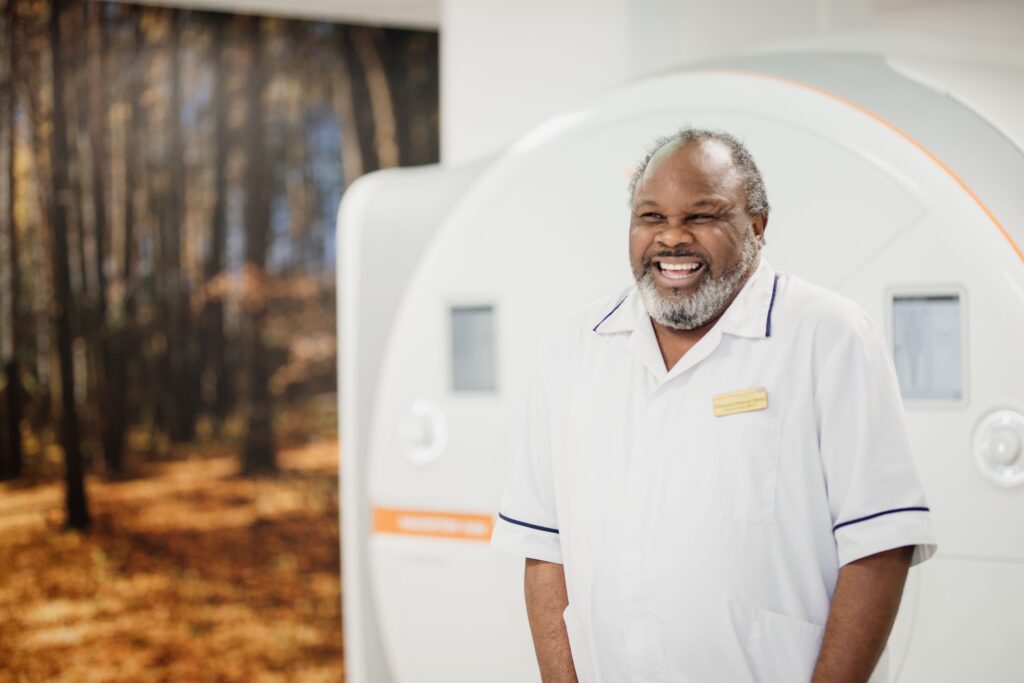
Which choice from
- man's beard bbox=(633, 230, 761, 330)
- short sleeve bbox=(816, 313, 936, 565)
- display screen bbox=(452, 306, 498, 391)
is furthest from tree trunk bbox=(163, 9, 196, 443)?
short sleeve bbox=(816, 313, 936, 565)

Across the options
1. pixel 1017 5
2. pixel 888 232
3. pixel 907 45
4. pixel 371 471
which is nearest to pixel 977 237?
pixel 888 232

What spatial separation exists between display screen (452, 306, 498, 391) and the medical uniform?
2.23ft

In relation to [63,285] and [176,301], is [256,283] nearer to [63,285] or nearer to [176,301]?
[176,301]

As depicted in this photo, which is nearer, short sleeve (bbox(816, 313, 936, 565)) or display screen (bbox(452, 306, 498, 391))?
short sleeve (bbox(816, 313, 936, 565))

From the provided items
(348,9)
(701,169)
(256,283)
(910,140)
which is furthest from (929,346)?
(256,283)

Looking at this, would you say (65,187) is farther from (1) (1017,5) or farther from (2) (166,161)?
(1) (1017,5)

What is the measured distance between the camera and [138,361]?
3.86m

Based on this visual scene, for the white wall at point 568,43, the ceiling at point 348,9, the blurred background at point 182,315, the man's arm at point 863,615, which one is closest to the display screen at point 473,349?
the white wall at point 568,43

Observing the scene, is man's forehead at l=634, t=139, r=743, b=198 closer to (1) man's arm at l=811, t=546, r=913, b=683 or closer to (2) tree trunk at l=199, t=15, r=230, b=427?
(1) man's arm at l=811, t=546, r=913, b=683

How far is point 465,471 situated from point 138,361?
6.60 feet

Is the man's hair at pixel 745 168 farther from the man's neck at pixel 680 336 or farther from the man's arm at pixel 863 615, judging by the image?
the man's arm at pixel 863 615

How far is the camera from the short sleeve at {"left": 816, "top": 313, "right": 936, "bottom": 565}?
4.44 ft

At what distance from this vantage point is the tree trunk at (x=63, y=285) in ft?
12.2

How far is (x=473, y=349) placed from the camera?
7.54ft
